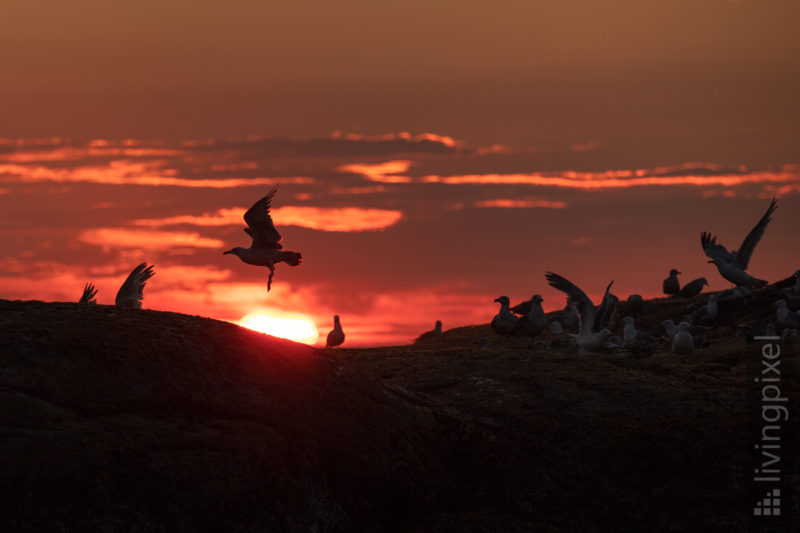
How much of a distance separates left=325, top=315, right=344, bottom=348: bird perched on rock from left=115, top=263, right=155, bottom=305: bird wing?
51.6 feet

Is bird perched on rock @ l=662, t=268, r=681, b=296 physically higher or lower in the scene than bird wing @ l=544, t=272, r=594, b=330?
higher

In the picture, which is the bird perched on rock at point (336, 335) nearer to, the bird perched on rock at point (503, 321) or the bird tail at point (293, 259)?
the bird perched on rock at point (503, 321)

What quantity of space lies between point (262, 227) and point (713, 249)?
2840 centimetres

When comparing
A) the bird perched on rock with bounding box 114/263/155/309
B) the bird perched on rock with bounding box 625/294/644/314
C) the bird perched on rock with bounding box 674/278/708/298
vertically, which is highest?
the bird perched on rock with bounding box 674/278/708/298

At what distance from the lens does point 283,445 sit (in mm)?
17469

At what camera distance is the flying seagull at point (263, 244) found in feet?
92.0

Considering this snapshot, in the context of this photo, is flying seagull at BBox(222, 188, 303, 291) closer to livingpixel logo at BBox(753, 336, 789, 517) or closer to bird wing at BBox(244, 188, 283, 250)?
bird wing at BBox(244, 188, 283, 250)

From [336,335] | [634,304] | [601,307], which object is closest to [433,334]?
[634,304]

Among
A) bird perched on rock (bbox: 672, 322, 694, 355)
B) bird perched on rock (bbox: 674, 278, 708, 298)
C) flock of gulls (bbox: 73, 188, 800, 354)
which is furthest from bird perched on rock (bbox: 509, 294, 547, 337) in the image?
bird perched on rock (bbox: 674, 278, 708, 298)

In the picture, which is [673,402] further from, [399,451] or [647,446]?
[399,451]

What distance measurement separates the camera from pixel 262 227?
28.8m

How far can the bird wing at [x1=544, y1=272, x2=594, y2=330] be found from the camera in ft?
108

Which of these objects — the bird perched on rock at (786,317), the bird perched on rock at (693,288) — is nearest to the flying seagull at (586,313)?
the bird perched on rock at (786,317)

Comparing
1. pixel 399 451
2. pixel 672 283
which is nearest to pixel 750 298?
pixel 672 283
